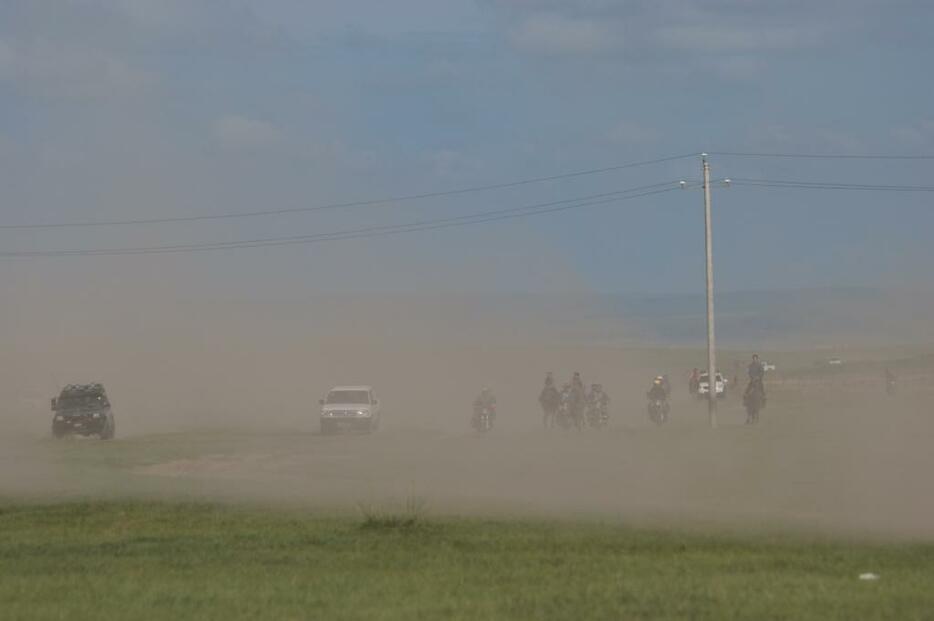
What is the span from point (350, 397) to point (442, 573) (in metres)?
43.1

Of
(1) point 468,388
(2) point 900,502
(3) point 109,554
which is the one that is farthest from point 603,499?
(1) point 468,388

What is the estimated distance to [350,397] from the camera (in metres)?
58.8

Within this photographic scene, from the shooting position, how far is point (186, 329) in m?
113

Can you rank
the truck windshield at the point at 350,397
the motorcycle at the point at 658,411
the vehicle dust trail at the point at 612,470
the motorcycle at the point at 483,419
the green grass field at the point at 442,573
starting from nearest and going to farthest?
the green grass field at the point at 442,573, the vehicle dust trail at the point at 612,470, the motorcycle at the point at 658,411, the motorcycle at the point at 483,419, the truck windshield at the point at 350,397

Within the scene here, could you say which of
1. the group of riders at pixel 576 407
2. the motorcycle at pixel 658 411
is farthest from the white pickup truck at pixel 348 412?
the motorcycle at pixel 658 411

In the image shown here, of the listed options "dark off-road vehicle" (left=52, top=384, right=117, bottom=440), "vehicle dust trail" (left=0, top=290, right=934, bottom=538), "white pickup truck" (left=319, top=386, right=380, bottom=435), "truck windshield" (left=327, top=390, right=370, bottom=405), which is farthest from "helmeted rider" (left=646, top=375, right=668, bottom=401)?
"dark off-road vehicle" (left=52, top=384, right=117, bottom=440)

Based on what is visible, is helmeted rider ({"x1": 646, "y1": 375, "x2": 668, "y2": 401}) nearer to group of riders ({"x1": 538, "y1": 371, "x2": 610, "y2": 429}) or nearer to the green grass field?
group of riders ({"x1": 538, "y1": 371, "x2": 610, "y2": 429})

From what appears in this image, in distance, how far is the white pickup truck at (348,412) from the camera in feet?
188

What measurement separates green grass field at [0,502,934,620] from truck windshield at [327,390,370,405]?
36.3m

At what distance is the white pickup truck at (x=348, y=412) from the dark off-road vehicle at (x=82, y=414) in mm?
8059

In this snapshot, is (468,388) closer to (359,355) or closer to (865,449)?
(359,355)

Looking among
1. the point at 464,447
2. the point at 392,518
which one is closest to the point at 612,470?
the point at 464,447

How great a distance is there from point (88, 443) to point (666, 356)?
303 ft

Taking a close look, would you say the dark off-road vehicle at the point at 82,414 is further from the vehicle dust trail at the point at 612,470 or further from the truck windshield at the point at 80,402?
the vehicle dust trail at the point at 612,470
